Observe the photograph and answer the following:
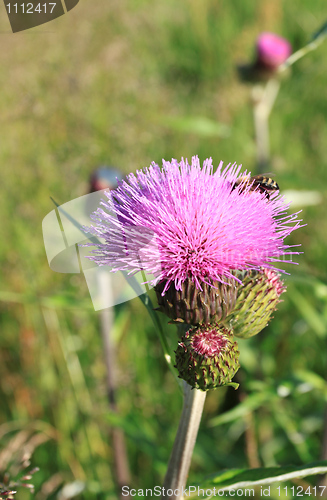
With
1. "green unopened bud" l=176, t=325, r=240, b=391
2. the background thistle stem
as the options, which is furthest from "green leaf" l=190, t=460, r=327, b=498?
the background thistle stem

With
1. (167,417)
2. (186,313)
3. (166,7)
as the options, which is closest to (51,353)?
(167,417)

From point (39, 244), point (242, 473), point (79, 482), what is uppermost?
point (39, 244)

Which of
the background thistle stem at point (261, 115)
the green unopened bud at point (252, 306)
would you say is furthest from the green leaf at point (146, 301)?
the background thistle stem at point (261, 115)

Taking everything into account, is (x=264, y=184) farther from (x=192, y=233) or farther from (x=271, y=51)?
(x=271, y=51)

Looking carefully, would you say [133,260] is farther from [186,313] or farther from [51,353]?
[51,353]

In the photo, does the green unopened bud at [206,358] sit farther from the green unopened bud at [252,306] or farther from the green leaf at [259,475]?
the green leaf at [259,475]

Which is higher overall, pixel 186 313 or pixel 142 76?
pixel 142 76

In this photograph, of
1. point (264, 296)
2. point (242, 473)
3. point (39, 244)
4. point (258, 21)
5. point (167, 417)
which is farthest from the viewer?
point (258, 21)
